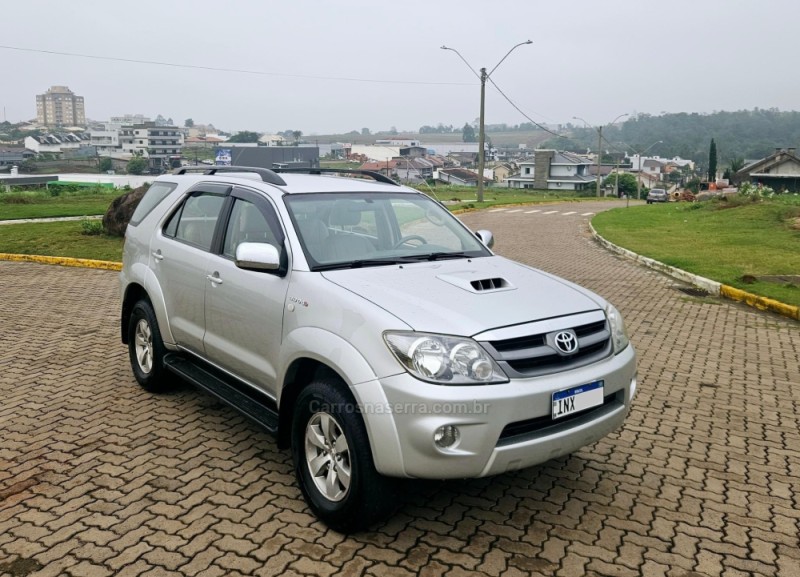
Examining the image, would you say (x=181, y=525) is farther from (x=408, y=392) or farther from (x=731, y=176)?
(x=731, y=176)

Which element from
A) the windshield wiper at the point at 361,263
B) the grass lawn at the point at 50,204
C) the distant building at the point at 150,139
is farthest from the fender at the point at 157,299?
the distant building at the point at 150,139

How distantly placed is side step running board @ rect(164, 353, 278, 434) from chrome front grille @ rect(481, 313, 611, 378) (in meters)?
1.41

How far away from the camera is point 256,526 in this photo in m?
3.73

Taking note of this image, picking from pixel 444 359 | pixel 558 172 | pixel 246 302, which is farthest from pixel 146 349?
pixel 558 172

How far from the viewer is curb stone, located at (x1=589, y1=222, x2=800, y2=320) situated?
9.39 m

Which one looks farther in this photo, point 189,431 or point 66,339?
point 66,339

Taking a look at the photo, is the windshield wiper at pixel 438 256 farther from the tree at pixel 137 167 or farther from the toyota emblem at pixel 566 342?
the tree at pixel 137 167

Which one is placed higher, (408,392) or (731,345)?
(408,392)

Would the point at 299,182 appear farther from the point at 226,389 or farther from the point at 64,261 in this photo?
the point at 64,261

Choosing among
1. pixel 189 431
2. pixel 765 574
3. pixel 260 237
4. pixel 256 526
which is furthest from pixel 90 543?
pixel 765 574

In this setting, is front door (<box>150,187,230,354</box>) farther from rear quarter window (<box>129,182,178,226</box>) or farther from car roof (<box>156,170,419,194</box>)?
rear quarter window (<box>129,182,178,226</box>)

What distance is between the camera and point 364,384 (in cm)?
337

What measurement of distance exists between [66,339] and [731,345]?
7303 millimetres

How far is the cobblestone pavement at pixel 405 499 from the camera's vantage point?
3432mm
